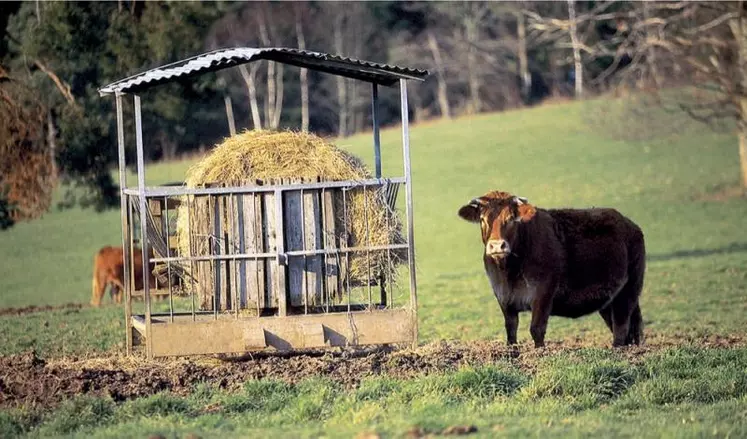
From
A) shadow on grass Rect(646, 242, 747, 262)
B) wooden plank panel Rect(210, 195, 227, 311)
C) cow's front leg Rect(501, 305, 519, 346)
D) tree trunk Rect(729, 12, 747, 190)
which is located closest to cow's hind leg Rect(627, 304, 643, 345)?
cow's front leg Rect(501, 305, 519, 346)

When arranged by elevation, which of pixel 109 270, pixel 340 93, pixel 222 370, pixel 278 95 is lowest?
pixel 222 370

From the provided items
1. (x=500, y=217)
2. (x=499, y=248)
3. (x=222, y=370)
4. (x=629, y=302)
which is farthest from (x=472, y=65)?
(x=222, y=370)

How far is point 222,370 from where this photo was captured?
11109mm

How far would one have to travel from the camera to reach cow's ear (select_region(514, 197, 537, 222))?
13.5 meters

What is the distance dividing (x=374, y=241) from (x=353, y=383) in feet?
9.14

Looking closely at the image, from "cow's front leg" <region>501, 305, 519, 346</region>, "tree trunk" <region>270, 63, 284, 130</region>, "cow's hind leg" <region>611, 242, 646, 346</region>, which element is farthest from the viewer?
"tree trunk" <region>270, 63, 284, 130</region>

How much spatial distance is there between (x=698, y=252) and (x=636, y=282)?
1899 cm

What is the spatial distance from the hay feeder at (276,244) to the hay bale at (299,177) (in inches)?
0.5

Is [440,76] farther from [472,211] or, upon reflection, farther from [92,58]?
[472,211]

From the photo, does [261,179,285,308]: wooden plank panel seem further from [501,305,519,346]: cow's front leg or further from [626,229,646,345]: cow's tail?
[626,229,646,345]: cow's tail

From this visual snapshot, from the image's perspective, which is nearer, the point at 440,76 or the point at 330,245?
the point at 330,245

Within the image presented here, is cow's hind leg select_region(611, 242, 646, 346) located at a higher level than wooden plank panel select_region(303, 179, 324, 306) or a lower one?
lower

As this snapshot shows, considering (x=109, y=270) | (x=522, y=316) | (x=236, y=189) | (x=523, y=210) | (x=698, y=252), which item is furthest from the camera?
(x=698, y=252)

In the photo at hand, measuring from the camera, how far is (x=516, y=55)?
69.8 metres
